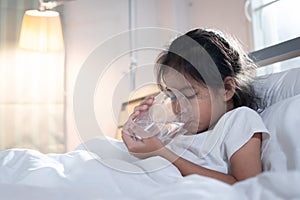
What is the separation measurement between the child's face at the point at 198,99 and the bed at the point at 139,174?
0.11 m

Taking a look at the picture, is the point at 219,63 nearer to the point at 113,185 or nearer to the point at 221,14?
the point at 113,185

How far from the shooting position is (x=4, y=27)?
230 cm

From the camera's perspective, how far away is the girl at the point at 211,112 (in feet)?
2.65

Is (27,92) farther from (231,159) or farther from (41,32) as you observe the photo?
(231,159)

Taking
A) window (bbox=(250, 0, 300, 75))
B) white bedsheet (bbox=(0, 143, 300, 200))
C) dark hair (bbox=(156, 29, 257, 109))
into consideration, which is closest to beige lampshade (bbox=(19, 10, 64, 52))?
window (bbox=(250, 0, 300, 75))

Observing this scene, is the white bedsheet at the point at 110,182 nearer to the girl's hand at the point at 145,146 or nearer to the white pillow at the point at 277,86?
the girl's hand at the point at 145,146

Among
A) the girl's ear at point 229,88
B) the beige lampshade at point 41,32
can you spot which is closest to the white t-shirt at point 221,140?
the girl's ear at point 229,88

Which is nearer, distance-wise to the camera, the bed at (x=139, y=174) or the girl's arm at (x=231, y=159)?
the bed at (x=139, y=174)

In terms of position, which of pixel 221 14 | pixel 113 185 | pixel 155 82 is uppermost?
pixel 221 14

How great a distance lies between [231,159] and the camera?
81 centimetres

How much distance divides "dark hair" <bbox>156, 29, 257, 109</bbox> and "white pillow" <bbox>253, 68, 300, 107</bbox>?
28 mm

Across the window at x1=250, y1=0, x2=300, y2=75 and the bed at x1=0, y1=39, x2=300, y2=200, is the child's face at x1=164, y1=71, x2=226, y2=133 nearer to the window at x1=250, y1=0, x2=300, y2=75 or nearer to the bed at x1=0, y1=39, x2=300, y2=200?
the bed at x1=0, y1=39, x2=300, y2=200

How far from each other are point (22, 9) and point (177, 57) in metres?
1.58

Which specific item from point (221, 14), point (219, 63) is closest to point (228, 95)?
point (219, 63)
